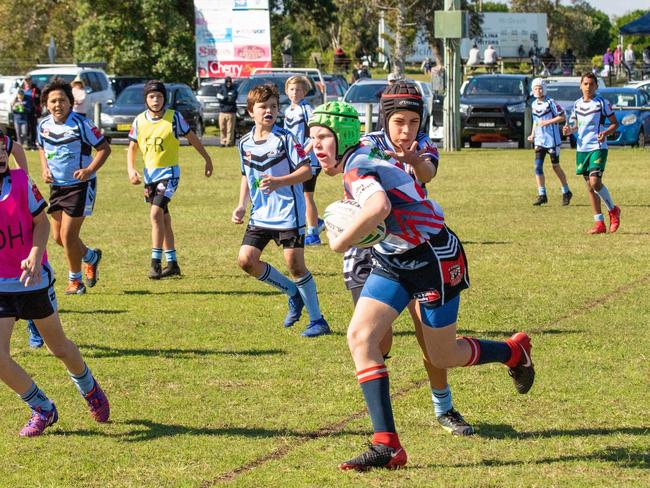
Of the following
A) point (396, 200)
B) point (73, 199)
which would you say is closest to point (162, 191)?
point (73, 199)

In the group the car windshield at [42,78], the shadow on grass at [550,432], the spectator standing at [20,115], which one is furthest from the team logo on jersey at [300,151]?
the car windshield at [42,78]

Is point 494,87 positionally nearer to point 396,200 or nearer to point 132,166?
point 132,166

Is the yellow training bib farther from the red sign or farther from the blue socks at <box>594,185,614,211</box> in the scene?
the red sign

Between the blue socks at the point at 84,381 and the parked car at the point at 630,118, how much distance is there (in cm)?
2669

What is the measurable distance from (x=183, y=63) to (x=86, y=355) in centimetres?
4168

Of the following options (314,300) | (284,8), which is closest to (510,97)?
(314,300)

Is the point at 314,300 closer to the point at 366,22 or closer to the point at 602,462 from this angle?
the point at 602,462

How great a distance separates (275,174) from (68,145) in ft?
8.25

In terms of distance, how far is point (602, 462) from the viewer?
6.37 metres

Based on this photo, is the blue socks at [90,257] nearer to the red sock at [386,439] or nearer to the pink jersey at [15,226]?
the pink jersey at [15,226]

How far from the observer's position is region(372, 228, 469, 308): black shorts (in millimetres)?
6223

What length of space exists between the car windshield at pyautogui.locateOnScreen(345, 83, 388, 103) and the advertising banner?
41.6 ft

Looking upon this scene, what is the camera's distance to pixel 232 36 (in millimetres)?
46094

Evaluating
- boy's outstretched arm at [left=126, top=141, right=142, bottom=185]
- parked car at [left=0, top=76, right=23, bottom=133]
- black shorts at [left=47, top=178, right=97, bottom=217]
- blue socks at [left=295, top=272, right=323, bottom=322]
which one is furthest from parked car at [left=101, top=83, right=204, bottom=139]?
blue socks at [left=295, top=272, right=323, bottom=322]
